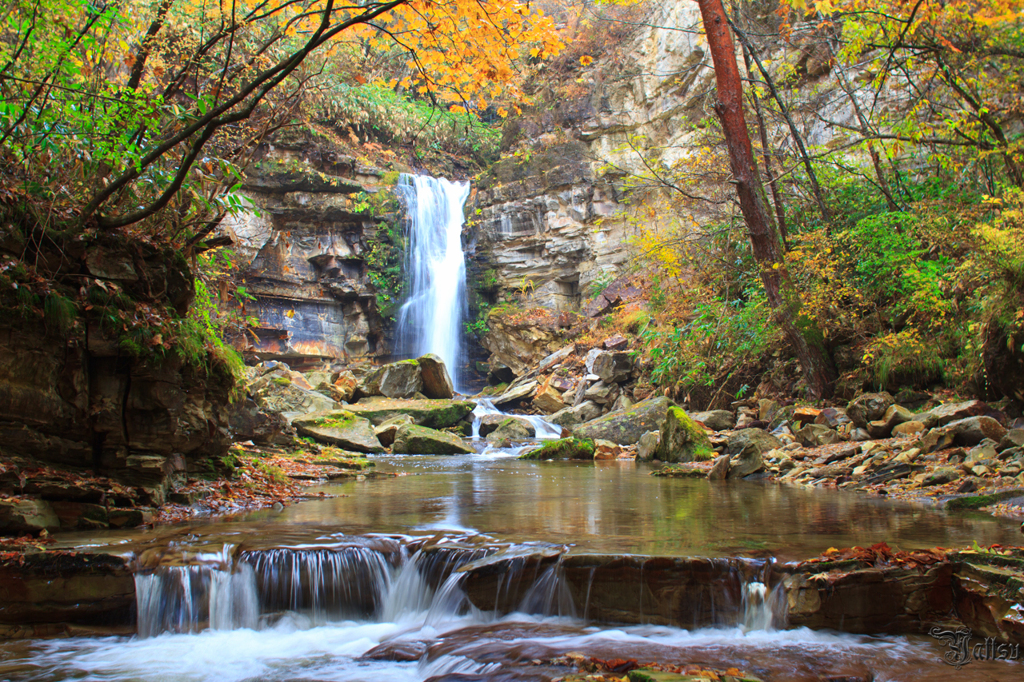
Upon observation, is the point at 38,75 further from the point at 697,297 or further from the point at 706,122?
the point at 697,297

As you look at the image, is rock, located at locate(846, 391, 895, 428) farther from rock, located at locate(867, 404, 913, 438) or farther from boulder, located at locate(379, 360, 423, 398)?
boulder, located at locate(379, 360, 423, 398)

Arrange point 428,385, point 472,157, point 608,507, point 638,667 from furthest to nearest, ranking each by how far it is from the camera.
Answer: point 472,157
point 428,385
point 608,507
point 638,667

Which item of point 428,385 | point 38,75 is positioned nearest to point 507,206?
point 428,385

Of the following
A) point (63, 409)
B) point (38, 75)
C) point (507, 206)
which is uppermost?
point (507, 206)

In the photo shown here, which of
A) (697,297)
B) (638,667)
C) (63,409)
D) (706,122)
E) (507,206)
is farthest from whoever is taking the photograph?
(507,206)

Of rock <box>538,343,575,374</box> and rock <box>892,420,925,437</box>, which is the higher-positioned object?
rock <box>538,343,575,374</box>

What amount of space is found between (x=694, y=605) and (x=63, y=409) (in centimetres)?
484

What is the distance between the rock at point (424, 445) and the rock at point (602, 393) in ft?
14.8

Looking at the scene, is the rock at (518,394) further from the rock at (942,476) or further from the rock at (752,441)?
the rock at (942,476)

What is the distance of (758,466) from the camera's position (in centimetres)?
777

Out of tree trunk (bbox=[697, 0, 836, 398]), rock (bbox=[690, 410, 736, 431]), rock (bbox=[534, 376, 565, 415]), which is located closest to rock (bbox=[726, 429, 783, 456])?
tree trunk (bbox=[697, 0, 836, 398])

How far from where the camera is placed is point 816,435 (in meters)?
8.16

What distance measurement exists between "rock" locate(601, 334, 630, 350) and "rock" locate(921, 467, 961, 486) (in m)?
11.1

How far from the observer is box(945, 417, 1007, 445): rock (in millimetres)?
5949
